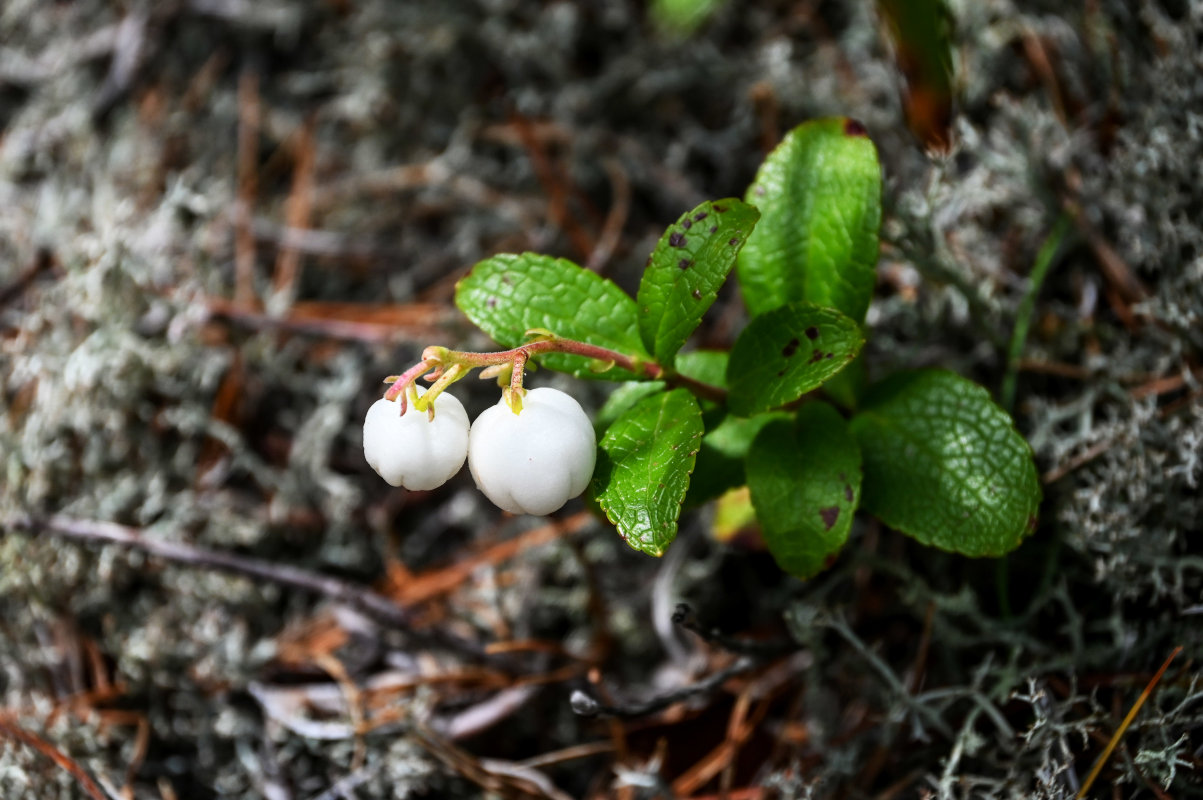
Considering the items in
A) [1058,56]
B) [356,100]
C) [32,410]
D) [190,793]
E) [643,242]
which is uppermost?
[1058,56]

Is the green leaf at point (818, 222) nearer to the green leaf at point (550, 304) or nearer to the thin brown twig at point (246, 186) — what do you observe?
the green leaf at point (550, 304)

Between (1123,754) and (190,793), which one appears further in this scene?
(190,793)

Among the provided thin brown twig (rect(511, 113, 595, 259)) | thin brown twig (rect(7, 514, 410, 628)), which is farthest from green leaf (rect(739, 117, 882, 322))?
thin brown twig (rect(7, 514, 410, 628))

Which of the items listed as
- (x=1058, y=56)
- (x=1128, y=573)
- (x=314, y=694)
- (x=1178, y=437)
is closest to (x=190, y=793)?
(x=314, y=694)

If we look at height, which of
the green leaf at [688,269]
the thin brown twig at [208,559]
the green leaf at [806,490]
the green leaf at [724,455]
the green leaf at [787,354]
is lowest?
the thin brown twig at [208,559]

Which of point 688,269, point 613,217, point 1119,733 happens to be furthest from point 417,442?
point 613,217

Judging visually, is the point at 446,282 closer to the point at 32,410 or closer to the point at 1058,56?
the point at 32,410

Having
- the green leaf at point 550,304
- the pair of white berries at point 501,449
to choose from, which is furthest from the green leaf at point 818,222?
the pair of white berries at point 501,449

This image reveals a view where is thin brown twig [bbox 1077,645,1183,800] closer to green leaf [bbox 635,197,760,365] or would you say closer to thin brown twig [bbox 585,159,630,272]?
green leaf [bbox 635,197,760,365]
